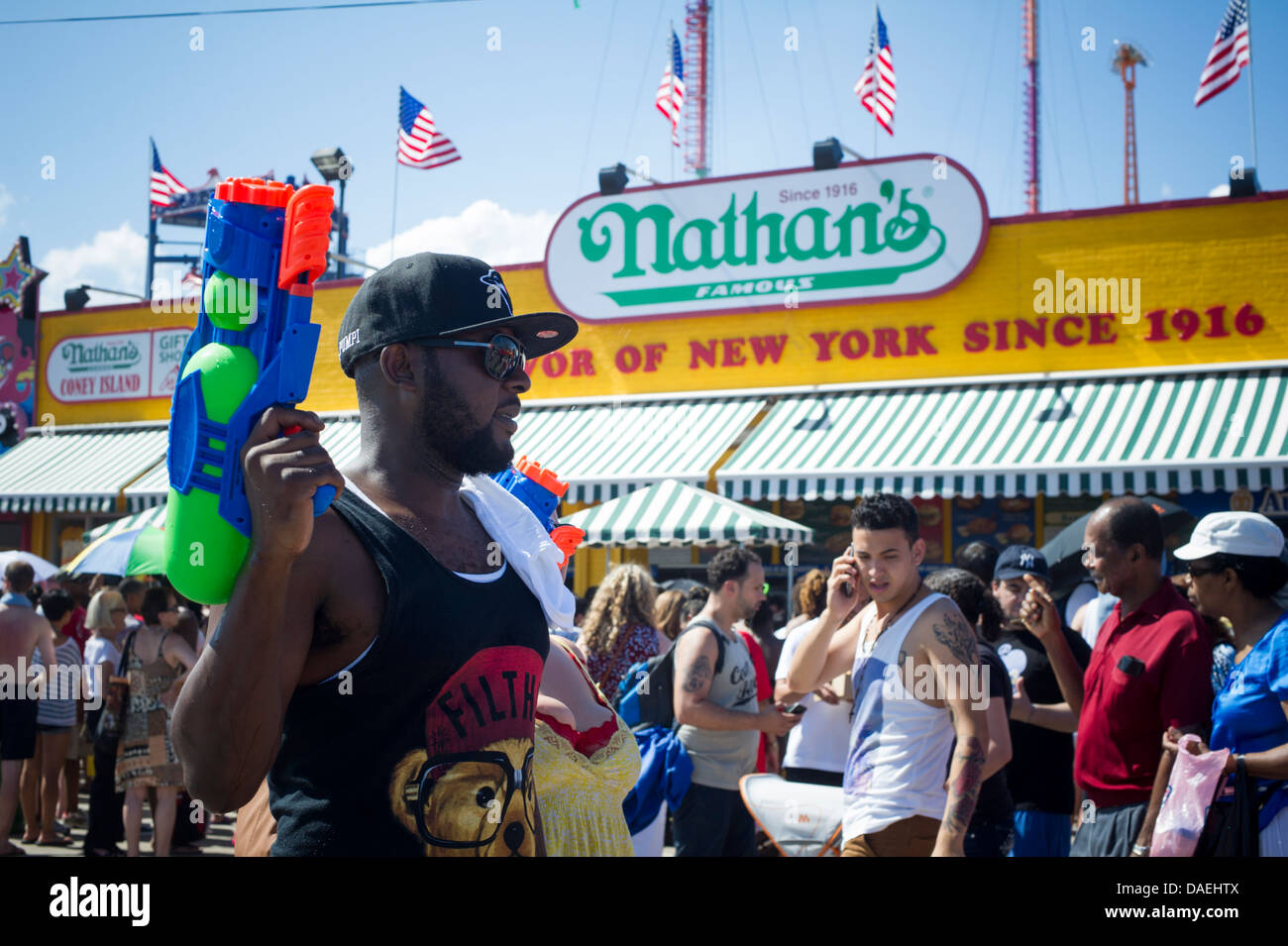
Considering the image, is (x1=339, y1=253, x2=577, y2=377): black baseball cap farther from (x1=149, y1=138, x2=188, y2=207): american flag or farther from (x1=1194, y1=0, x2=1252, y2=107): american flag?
(x1=149, y1=138, x2=188, y2=207): american flag

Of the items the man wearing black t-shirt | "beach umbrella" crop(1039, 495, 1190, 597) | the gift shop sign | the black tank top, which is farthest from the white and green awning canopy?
the black tank top

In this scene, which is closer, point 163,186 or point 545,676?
point 545,676

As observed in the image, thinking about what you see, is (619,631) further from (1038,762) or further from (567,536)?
(567,536)

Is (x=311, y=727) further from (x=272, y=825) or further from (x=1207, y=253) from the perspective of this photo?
(x=1207, y=253)

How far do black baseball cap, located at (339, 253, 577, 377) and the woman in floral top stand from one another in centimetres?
443

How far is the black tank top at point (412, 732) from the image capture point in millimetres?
1744

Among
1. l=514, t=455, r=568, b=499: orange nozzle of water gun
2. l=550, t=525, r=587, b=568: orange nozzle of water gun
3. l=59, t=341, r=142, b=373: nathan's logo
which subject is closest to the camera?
l=514, t=455, r=568, b=499: orange nozzle of water gun

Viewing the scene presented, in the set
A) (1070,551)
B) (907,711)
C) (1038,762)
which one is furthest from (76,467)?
(907,711)

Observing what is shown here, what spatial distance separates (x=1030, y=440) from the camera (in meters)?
10.9

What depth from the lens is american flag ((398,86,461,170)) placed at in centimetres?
1249

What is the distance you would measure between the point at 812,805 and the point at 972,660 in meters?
1.10

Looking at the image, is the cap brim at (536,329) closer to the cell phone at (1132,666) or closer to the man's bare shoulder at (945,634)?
the man's bare shoulder at (945,634)

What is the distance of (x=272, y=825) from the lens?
6.51ft

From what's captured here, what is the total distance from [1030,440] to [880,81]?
428 centimetres
